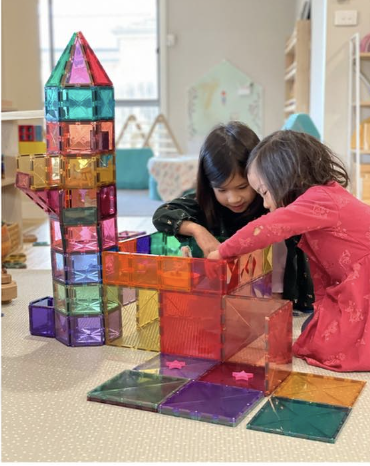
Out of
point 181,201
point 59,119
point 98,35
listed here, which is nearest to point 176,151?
point 98,35

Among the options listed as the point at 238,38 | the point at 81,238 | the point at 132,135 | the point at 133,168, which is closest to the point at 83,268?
the point at 81,238

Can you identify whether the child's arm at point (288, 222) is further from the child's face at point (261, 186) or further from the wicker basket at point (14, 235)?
the wicker basket at point (14, 235)

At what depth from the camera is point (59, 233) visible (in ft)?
4.18

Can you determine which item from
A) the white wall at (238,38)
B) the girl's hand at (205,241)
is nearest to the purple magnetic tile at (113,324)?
the girl's hand at (205,241)

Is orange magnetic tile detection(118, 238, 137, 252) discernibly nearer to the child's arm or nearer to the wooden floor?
the child's arm

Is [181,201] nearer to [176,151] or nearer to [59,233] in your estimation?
[59,233]

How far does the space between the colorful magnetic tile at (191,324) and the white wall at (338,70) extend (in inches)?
79.9

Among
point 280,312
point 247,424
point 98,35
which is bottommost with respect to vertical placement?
point 247,424

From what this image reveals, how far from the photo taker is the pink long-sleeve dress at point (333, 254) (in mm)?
1118

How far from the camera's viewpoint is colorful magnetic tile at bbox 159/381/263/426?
3.13 ft

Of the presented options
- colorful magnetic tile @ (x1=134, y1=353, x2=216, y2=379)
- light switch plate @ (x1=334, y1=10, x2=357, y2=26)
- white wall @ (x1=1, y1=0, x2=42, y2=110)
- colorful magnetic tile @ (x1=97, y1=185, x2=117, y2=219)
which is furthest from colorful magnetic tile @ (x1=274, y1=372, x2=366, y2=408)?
white wall @ (x1=1, y1=0, x2=42, y2=110)

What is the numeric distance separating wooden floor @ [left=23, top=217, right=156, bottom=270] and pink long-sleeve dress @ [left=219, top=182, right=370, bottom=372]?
3.69ft

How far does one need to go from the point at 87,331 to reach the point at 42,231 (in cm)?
177

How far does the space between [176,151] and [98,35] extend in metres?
1.28
